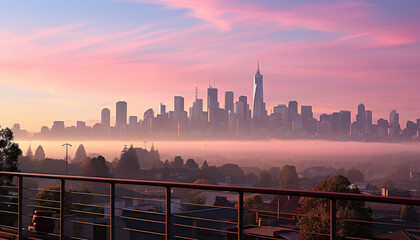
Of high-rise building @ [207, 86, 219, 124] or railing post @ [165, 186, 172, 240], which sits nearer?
railing post @ [165, 186, 172, 240]

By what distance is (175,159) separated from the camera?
12862cm

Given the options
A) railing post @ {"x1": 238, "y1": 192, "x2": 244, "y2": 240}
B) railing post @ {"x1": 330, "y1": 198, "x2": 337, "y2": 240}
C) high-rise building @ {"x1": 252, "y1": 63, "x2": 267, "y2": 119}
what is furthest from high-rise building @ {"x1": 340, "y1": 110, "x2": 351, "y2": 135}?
railing post @ {"x1": 330, "y1": 198, "x2": 337, "y2": 240}

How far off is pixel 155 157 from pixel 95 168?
240 feet

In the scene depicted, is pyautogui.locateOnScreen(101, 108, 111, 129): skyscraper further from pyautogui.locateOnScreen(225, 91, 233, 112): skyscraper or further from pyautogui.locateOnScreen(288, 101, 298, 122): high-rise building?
pyautogui.locateOnScreen(288, 101, 298, 122): high-rise building

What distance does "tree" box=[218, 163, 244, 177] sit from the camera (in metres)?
117

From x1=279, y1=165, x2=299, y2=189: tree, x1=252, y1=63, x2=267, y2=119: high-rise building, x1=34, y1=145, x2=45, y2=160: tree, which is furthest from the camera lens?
x1=34, y1=145, x2=45, y2=160: tree

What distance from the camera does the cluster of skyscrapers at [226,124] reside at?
97.7 meters

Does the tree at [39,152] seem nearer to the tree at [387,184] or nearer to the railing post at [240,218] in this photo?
the tree at [387,184]

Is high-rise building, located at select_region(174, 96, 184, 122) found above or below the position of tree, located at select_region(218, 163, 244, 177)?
above

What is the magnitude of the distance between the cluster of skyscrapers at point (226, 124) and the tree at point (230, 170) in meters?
9.57

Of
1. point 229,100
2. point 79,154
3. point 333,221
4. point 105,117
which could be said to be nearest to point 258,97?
point 229,100

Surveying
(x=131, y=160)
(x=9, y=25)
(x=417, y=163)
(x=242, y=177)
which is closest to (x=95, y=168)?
(x=131, y=160)

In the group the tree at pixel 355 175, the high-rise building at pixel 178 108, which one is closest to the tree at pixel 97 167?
the high-rise building at pixel 178 108

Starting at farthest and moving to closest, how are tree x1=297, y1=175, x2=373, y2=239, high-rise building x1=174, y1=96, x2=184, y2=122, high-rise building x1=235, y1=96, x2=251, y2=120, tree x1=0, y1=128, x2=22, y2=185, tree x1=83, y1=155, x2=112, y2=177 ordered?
high-rise building x1=235, y1=96, x2=251, y2=120, high-rise building x1=174, y1=96, x2=184, y2=122, tree x1=83, y1=155, x2=112, y2=177, tree x1=0, y1=128, x2=22, y2=185, tree x1=297, y1=175, x2=373, y2=239
